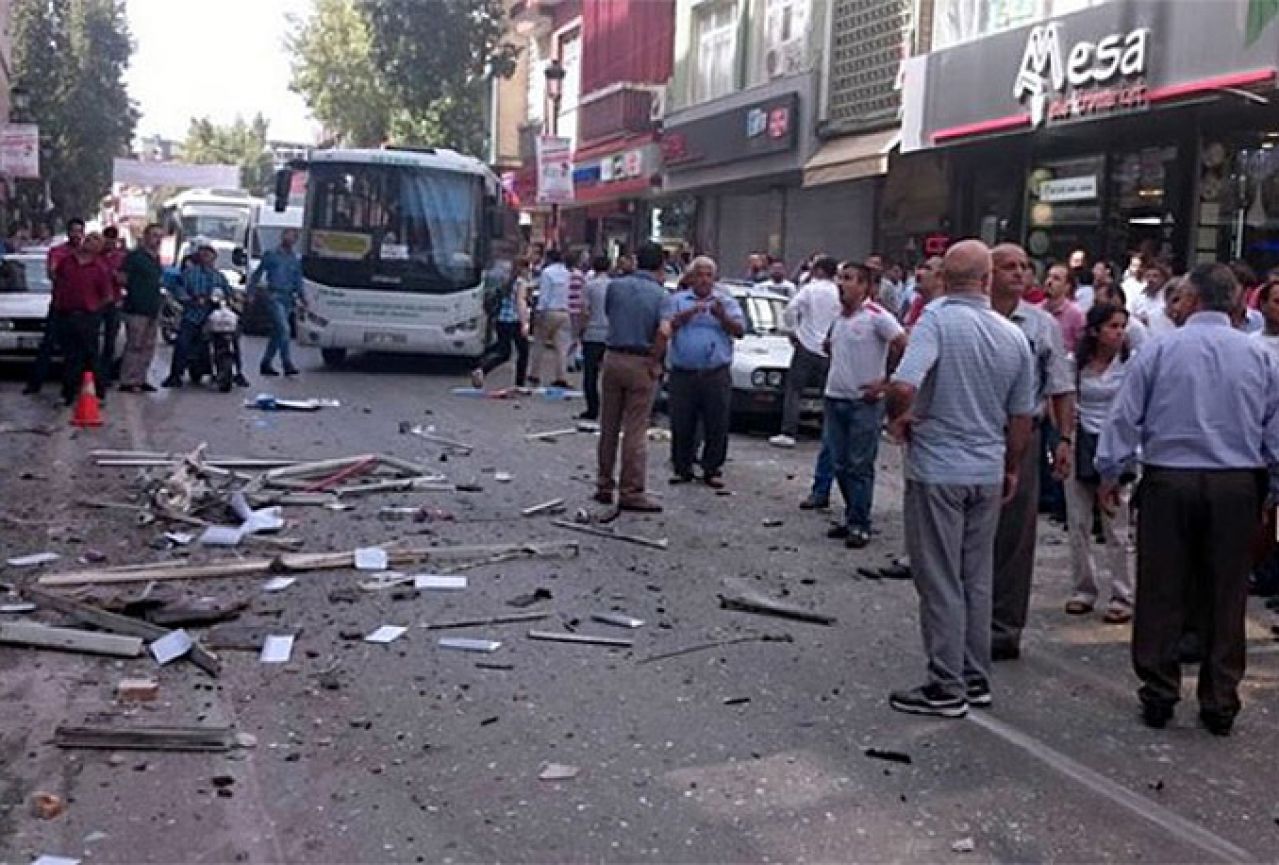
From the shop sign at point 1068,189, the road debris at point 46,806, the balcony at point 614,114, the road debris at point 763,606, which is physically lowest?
the road debris at point 46,806

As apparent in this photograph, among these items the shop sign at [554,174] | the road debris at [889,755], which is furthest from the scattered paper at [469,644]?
the shop sign at [554,174]

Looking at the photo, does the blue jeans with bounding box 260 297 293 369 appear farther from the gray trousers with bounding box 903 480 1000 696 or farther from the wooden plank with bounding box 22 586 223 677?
the gray trousers with bounding box 903 480 1000 696

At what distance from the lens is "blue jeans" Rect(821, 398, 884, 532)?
33.2 ft

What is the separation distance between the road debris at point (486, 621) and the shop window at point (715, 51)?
82.3ft

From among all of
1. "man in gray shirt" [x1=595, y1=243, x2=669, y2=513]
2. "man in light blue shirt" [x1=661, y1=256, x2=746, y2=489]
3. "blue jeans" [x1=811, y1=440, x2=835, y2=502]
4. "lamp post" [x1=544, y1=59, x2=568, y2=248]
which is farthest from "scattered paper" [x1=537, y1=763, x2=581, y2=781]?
"lamp post" [x1=544, y1=59, x2=568, y2=248]

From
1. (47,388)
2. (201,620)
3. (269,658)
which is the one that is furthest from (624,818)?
(47,388)

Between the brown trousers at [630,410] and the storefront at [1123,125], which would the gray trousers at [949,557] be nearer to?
the brown trousers at [630,410]

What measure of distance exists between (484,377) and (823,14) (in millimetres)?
9650

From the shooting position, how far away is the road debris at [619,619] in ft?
25.4

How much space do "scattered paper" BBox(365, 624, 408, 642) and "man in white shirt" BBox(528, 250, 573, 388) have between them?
12466 millimetres

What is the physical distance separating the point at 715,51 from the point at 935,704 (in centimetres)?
2828

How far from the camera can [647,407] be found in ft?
36.0

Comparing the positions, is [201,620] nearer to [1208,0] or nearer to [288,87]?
[1208,0]

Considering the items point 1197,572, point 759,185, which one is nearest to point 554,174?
point 759,185
